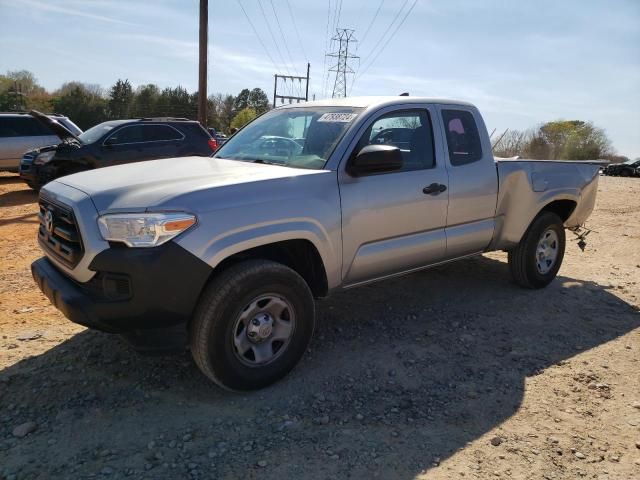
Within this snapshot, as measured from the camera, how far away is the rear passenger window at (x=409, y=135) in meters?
4.05

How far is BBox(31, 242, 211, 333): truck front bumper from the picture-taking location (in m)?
2.78

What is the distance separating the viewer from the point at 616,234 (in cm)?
883

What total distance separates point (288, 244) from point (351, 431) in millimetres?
1283

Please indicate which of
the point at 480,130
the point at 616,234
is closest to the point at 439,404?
the point at 480,130

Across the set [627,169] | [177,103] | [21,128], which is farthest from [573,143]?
[21,128]

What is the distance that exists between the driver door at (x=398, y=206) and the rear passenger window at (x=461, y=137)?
19 centimetres

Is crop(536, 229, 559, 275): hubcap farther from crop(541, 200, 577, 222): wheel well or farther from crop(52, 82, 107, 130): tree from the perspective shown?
crop(52, 82, 107, 130): tree

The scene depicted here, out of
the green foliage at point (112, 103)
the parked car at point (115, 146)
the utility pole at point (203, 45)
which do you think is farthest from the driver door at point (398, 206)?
the green foliage at point (112, 103)

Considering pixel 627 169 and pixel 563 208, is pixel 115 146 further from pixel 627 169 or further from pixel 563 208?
pixel 627 169

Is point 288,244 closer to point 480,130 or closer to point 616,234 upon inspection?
point 480,130

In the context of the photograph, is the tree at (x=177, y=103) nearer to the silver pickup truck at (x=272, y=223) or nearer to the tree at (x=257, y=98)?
the tree at (x=257, y=98)

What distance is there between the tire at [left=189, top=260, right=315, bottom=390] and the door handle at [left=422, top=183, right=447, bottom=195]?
138 centimetres

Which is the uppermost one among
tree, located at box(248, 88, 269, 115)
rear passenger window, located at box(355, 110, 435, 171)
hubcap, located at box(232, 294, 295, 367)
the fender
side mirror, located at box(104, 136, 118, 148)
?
tree, located at box(248, 88, 269, 115)

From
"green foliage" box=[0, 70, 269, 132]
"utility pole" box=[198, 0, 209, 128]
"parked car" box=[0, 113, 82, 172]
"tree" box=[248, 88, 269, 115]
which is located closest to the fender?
"parked car" box=[0, 113, 82, 172]
